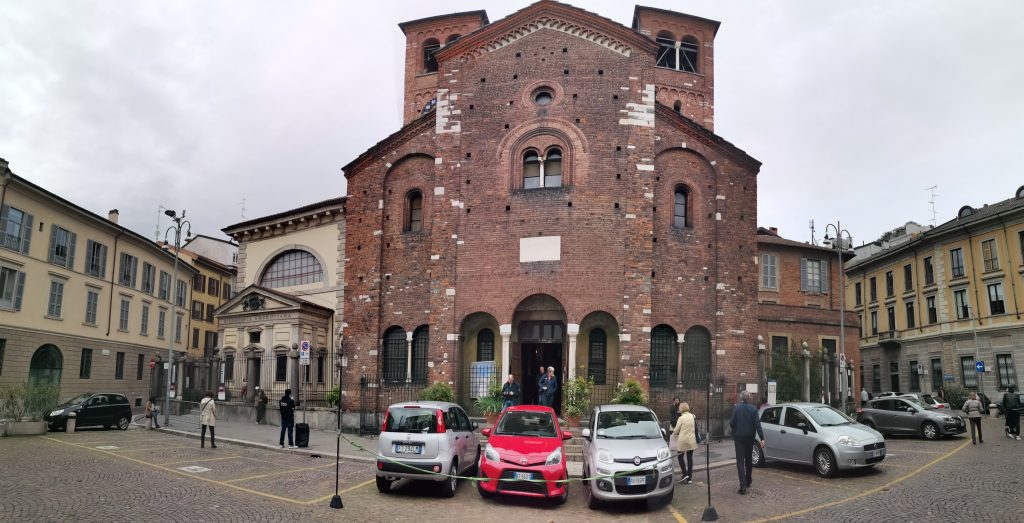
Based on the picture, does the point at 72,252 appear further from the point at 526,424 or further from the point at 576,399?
the point at 526,424

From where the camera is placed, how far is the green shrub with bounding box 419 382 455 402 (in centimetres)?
2214

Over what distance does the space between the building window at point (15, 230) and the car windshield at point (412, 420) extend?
2388 centimetres

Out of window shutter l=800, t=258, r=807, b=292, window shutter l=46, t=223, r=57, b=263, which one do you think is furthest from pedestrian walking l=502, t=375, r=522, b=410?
window shutter l=46, t=223, r=57, b=263

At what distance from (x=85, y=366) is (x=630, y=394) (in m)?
28.1

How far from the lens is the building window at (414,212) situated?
2653 cm

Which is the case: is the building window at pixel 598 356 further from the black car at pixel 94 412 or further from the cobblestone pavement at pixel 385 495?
the black car at pixel 94 412

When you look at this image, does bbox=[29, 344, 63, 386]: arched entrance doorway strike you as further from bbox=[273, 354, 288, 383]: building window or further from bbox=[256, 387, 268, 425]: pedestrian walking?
bbox=[256, 387, 268, 425]: pedestrian walking

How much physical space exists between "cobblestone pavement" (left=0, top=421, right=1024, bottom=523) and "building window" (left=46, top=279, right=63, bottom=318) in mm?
16473

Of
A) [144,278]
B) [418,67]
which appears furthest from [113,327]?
[418,67]

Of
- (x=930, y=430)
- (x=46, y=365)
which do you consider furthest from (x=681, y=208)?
(x=46, y=365)

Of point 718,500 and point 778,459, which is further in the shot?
point 778,459

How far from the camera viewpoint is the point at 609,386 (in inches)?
909

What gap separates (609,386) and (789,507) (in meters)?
11.4

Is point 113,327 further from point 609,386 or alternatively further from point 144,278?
point 609,386
